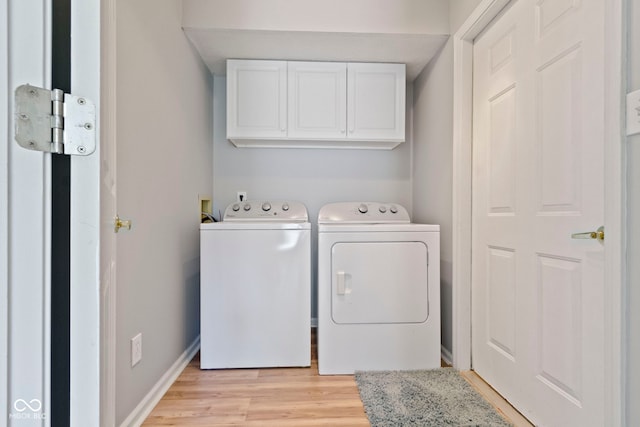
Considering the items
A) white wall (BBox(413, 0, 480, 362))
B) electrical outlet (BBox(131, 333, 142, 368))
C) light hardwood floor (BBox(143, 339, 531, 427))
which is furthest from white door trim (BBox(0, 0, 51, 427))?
white wall (BBox(413, 0, 480, 362))

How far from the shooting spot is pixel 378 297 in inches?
74.6

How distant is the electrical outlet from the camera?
1.38 meters

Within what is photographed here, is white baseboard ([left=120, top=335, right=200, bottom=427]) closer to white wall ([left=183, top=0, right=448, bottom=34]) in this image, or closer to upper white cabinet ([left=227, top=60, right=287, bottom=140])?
upper white cabinet ([left=227, top=60, right=287, bottom=140])

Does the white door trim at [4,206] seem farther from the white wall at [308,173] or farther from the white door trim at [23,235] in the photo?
the white wall at [308,173]

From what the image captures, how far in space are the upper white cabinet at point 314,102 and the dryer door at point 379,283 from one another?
0.95 metres

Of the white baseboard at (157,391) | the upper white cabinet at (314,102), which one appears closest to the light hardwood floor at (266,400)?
the white baseboard at (157,391)

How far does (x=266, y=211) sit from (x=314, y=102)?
0.89 m

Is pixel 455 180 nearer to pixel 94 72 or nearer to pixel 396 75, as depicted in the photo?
pixel 396 75

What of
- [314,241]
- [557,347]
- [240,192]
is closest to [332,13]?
[240,192]

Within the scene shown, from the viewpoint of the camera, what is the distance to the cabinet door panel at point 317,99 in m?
2.37

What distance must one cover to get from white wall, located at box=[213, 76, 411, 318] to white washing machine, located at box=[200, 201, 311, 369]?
790mm

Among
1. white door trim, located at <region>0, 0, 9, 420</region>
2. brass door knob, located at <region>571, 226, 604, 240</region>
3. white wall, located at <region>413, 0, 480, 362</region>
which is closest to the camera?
white door trim, located at <region>0, 0, 9, 420</region>

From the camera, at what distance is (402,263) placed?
1906 millimetres

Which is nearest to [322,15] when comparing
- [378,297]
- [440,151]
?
[440,151]
